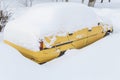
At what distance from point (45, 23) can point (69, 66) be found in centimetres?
146

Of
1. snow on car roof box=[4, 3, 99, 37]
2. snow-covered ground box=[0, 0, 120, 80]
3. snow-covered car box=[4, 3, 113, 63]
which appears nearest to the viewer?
→ snow-covered ground box=[0, 0, 120, 80]

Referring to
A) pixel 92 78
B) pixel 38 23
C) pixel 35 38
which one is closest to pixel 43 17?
pixel 38 23

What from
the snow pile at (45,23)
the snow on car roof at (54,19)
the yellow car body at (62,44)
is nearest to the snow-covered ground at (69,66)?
the yellow car body at (62,44)

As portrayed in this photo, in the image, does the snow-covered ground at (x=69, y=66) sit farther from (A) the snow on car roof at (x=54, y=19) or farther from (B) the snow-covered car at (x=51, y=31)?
(A) the snow on car roof at (x=54, y=19)

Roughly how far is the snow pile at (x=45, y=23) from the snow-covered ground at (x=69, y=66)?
53 cm

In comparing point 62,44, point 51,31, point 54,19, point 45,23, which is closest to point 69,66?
point 62,44

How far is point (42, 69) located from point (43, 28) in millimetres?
1195

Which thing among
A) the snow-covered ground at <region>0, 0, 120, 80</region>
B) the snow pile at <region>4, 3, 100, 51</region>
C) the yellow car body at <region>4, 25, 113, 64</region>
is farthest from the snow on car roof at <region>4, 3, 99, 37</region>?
the snow-covered ground at <region>0, 0, 120, 80</region>

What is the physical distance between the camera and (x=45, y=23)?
23.7 feet

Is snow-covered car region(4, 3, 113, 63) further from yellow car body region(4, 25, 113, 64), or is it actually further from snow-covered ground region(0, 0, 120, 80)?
snow-covered ground region(0, 0, 120, 80)

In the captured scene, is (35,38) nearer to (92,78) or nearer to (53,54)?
(53,54)

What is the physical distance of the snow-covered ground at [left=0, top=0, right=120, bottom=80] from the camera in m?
5.81

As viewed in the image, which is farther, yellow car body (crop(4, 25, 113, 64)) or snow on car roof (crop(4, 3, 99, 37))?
snow on car roof (crop(4, 3, 99, 37))

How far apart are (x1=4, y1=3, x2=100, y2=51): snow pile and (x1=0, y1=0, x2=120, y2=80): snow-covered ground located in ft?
1.75
